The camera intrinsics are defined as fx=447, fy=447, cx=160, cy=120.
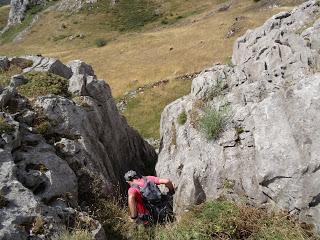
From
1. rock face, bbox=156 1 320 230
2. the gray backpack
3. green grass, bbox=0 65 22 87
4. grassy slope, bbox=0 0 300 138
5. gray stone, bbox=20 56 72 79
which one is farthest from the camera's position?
grassy slope, bbox=0 0 300 138

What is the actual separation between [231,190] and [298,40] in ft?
27.0

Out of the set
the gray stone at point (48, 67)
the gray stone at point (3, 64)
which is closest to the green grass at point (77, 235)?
the gray stone at point (48, 67)

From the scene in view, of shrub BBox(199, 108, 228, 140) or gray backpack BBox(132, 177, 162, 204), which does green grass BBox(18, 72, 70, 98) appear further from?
shrub BBox(199, 108, 228, 140)

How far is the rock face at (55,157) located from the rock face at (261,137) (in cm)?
297

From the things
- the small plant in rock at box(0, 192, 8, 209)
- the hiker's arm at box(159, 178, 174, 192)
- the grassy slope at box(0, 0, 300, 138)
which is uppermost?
the small plant in rock at box(0, 192, 8, 209)

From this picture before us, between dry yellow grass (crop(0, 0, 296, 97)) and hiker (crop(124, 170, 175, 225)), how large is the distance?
42.5 metres

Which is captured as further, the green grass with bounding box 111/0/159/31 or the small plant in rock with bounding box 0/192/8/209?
the green grass with bounding box 111/0/159/31

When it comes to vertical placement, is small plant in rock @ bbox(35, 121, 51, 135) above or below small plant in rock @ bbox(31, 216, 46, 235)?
above

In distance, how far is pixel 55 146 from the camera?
15.9 meters

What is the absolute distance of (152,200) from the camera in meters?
15.1

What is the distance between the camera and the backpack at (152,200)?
15023mm

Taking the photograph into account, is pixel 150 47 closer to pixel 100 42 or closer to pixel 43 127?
pixel 100 42

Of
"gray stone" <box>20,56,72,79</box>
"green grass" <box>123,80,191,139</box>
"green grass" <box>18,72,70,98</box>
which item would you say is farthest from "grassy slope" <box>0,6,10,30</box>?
"green grass" <box>18,72,70,98</box>

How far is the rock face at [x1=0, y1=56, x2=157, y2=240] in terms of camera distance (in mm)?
11977
